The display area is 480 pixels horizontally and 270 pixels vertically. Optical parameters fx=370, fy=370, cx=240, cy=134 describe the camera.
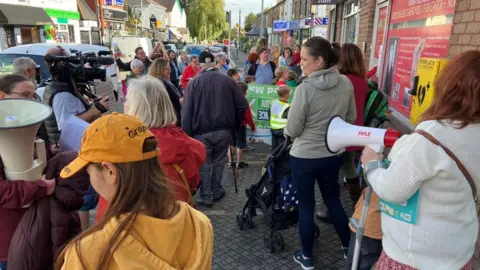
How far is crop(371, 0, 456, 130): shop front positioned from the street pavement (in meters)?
1.41

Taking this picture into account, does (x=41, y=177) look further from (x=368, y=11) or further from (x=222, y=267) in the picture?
(x=368, y=11)

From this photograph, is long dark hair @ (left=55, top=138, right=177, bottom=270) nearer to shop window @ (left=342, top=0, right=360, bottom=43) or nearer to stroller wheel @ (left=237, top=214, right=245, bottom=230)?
stroller wheel @ (left=237, top=214, right=245, bottom=230)

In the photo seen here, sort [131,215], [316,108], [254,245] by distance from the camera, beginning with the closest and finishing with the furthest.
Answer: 1. [131,215]
2. [316,108]
3. [254,245]

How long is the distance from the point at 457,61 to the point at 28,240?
7.03ft

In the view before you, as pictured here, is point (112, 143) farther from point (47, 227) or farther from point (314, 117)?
point (314, 117)

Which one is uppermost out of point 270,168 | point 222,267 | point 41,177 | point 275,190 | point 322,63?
point 322,63

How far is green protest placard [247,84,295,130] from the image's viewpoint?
6.31m

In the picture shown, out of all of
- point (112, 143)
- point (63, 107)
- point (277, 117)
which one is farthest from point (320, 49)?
point (63, 107)

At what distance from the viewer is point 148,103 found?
2.46 m

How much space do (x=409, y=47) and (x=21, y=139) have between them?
15.1 ft

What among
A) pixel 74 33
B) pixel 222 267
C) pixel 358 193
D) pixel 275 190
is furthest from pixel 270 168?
pixel 74 33

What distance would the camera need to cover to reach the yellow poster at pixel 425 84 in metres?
2.89

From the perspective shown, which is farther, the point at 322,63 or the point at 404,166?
the point at 322,63

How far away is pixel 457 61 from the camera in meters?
1.56
